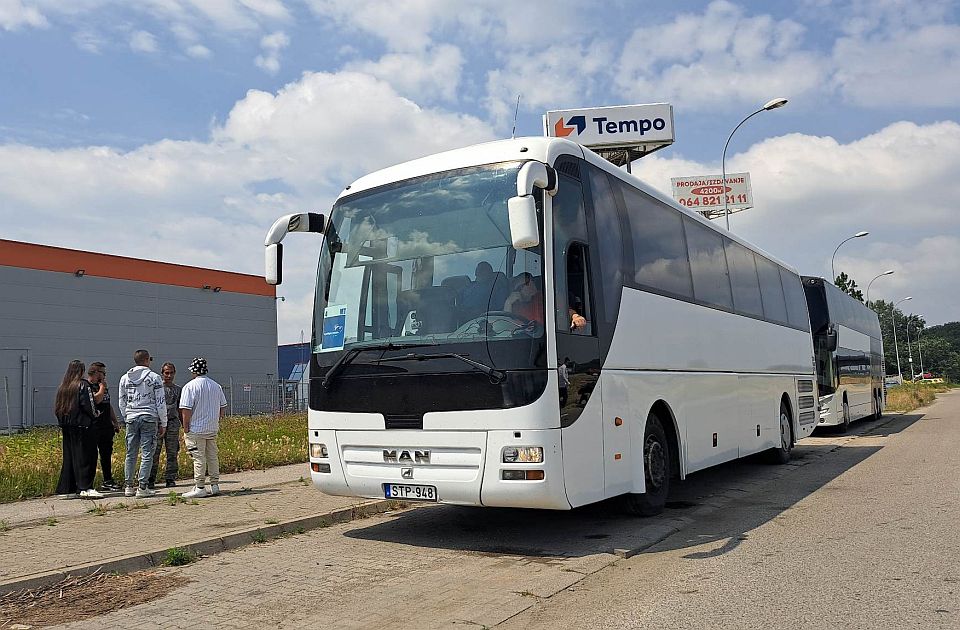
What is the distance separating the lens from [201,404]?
35.0 ft

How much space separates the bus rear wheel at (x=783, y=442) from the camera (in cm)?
1435

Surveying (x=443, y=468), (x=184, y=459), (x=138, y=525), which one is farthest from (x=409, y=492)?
(x=184, y=459)

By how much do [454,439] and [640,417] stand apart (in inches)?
91.6

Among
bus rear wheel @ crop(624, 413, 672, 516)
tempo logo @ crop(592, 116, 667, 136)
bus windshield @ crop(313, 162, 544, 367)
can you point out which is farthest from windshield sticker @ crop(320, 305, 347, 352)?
tempo logo @ crop(592, 116, 667, 136)

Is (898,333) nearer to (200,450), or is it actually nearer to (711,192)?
(711,192)

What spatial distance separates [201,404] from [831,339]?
15.8 m

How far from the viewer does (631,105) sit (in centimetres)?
4056

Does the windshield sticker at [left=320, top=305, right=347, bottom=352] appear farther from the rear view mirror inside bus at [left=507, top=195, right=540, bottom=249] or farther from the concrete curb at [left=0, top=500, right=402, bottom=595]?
the rear view mirror inside bus at [left=507, top=195, right=540, bottom=249]

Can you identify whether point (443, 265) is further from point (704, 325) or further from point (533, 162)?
point (704, 325)

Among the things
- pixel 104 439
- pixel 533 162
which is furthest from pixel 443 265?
pixel 104 439

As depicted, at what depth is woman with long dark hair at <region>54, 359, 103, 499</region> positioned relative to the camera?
10938 mm

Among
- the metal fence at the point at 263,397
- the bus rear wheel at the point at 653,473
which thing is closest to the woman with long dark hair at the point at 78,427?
the bus rear wheel at the point at 653,473

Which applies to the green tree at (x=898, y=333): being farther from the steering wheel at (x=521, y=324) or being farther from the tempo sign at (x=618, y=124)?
the steering wheel at (x=521, y=324)

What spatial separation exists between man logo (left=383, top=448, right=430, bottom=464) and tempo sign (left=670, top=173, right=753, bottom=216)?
56.4m
